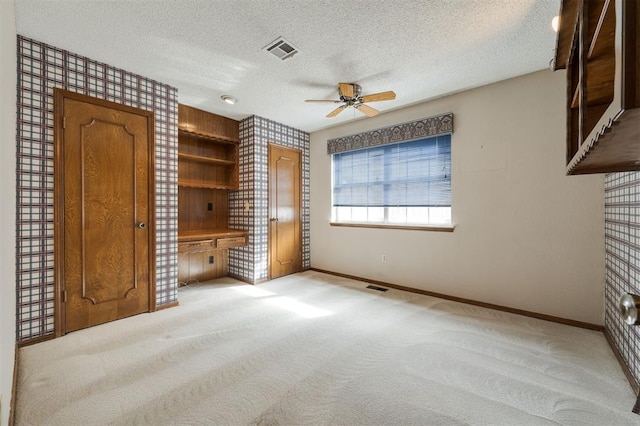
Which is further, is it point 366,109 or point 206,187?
point 206,187

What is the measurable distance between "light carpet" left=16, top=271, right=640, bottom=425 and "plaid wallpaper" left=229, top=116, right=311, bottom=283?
1271mm

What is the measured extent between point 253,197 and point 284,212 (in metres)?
0.65

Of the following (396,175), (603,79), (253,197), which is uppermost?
(396,175)

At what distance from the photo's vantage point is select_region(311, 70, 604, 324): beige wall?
260 centimetres

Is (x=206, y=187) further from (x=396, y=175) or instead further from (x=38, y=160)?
(x=396, y=175)

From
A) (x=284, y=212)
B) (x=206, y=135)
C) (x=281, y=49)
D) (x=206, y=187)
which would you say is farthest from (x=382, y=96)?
(x=206, y=187)

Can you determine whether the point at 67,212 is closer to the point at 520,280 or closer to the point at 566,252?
the point at 520,280

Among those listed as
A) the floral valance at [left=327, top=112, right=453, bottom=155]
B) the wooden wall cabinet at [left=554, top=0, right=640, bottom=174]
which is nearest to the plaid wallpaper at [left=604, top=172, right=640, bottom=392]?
the wooden wall cabinet at [left=554, top=0, right=640, bottom=174]

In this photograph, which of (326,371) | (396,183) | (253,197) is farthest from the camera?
(253,197)

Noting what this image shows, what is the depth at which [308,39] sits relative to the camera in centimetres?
224

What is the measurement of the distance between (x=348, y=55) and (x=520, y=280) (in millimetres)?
2895

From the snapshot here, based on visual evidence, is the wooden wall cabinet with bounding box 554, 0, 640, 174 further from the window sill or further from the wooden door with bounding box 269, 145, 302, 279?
the wooden door with bounding box 269, 145, 302, 279

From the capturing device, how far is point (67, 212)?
2.46 m

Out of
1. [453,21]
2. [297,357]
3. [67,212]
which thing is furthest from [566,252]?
[67,212]
